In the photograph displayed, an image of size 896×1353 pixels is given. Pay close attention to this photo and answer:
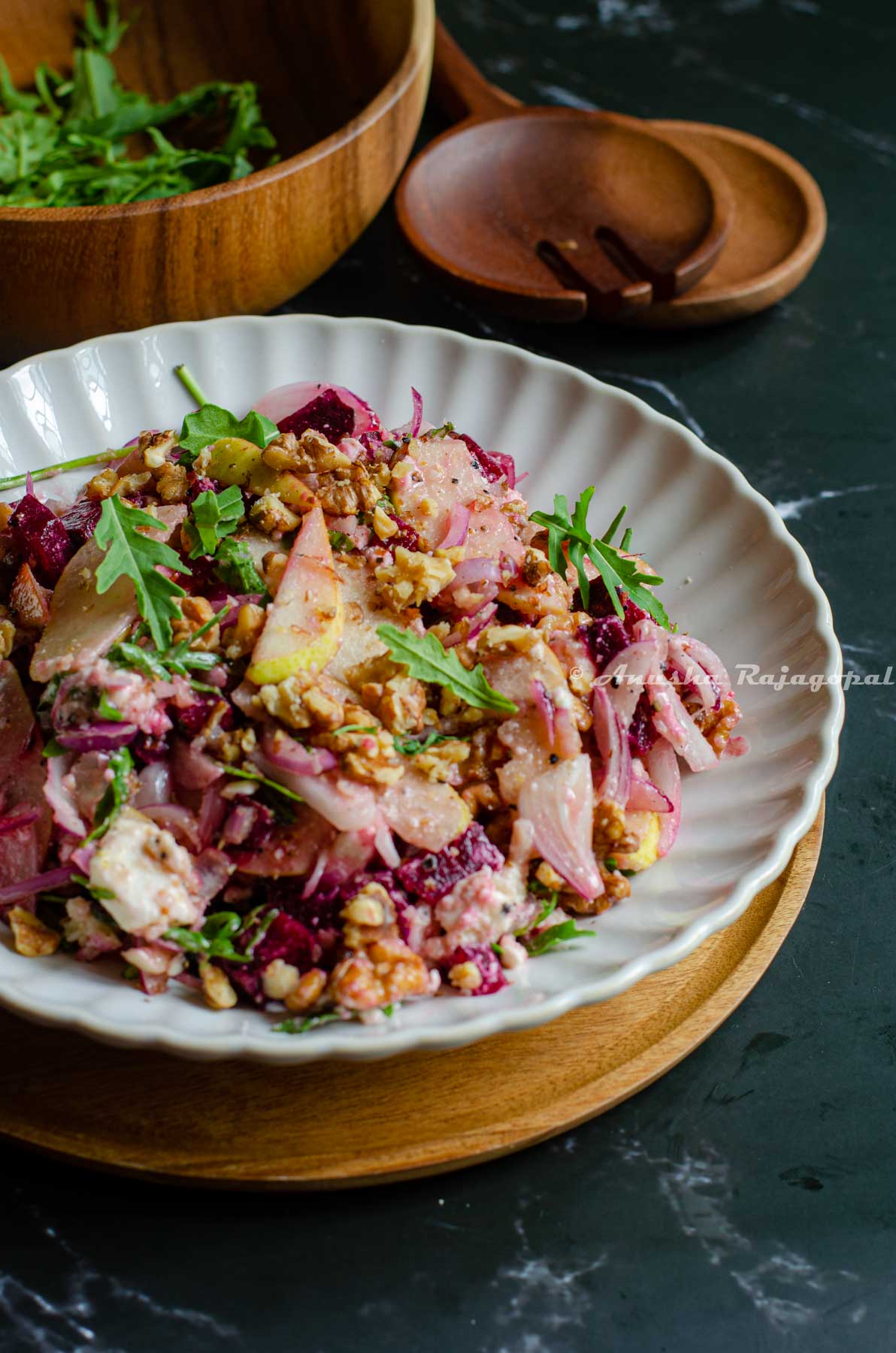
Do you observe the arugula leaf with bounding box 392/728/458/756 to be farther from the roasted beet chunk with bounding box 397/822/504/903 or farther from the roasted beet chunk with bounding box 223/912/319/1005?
the roasted beet chunk with bounding box 223/912/319/1005

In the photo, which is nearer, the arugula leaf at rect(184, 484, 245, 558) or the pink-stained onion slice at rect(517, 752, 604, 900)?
the pink-stained onion slice at rect(517, 752, 604, 900)

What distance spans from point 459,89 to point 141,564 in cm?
394

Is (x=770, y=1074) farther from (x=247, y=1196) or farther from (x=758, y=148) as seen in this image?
(x=758, y=148)

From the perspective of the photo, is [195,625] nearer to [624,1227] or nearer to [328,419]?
[328,419]

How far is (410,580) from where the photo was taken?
2.98 m

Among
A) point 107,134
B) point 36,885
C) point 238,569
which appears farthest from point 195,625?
point 107,134

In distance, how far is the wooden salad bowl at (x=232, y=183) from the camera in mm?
3896

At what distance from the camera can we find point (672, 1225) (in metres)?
2.73

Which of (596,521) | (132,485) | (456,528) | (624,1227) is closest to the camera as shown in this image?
(624,1227)

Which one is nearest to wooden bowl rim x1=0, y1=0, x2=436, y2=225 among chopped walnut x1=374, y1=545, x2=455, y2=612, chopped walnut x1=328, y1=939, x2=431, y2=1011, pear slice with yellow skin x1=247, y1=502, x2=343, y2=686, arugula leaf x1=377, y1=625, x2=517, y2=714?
pear slice with yellow skin x1=247, y1=502, x2=343, y2=686

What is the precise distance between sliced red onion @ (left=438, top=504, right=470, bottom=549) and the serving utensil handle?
3.13 meters

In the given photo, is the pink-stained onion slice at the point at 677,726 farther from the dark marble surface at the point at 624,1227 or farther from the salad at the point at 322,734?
the dark marble surface at the point at 624,1227

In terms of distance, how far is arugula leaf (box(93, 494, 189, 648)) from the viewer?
108 inches

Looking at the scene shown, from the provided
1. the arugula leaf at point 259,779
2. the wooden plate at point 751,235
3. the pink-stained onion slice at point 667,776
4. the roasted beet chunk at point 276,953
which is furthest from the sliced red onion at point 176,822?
the wooden plate at point 751,235
